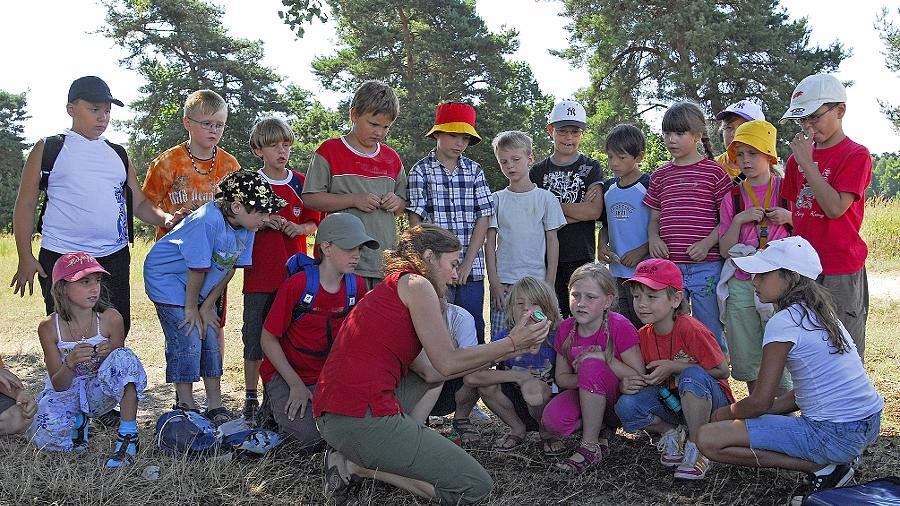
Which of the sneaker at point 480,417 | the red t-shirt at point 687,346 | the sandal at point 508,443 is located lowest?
the sneaker at point 480,417

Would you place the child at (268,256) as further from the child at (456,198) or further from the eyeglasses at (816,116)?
the eyeglasses at (816,116)

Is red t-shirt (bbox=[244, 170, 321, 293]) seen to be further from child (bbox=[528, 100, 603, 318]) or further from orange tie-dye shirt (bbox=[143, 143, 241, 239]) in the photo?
child (bbox=[528, 100, 603, 318])

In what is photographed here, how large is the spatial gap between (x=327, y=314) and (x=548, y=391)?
4.18 ft

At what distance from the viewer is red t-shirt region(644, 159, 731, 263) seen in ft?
15.3

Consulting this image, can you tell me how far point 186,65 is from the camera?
3103 cm

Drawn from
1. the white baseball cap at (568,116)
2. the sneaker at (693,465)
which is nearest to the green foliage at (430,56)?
the white baseball cap at (568,116)

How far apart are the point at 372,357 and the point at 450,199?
5.66 ft

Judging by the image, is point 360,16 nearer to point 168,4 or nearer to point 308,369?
point 168,4

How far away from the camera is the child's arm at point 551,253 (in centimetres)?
498

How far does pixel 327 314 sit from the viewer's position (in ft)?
14.0

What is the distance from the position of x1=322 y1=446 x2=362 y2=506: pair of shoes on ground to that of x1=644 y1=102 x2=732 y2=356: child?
2.22 meters

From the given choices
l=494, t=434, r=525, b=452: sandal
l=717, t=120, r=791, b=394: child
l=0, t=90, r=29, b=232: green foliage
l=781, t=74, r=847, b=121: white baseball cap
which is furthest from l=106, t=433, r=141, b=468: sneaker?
l=0, t=90, r=29, b=232: green foliage

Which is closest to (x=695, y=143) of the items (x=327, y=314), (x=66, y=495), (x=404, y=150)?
(x=327, y=314)

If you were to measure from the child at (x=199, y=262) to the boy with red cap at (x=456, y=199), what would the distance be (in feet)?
3.00
